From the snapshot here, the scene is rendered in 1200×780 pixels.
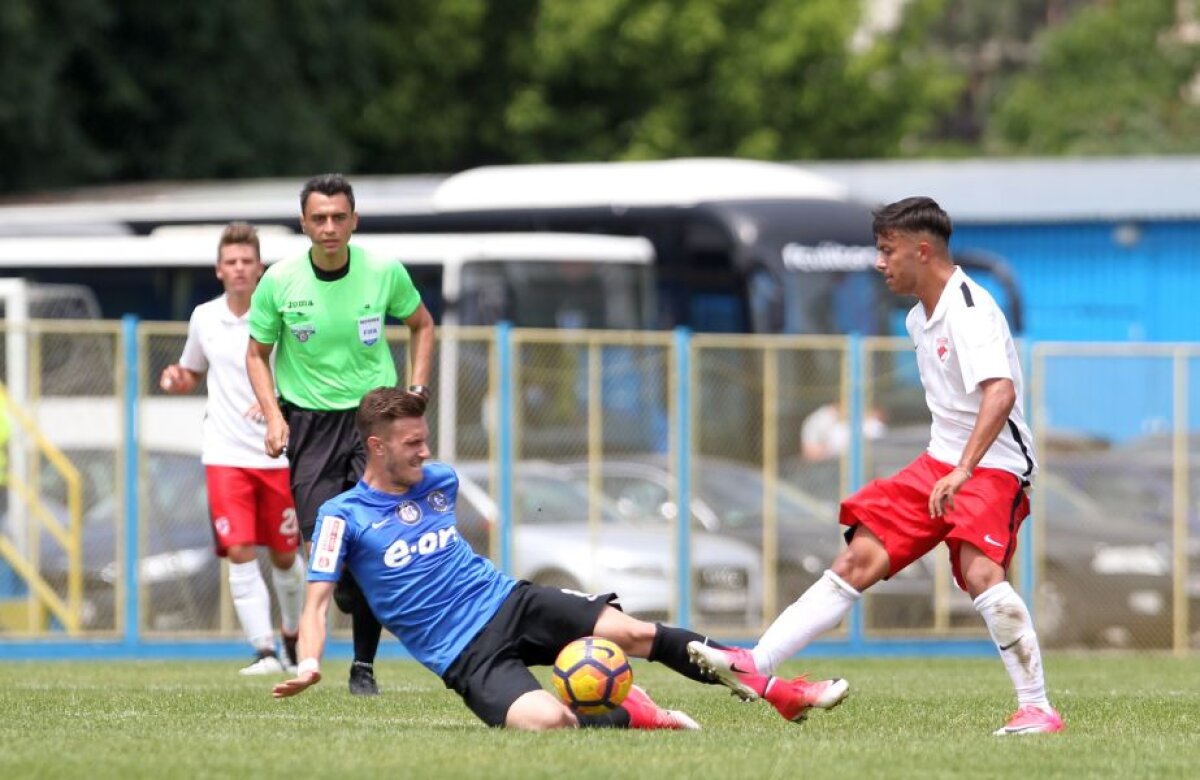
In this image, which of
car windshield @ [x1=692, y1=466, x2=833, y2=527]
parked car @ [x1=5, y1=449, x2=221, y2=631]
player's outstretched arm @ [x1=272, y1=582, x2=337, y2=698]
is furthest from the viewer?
car windshield @ [x1=692, y1=466, x2=833, y2=527]

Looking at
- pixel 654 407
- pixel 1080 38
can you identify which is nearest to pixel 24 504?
pixel 654 407

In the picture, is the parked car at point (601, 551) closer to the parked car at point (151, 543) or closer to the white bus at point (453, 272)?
the parked car at point (151, 543)

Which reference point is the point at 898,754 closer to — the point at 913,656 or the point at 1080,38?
the point at 913,656

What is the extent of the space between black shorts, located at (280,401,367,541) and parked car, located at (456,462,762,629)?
7642 mm

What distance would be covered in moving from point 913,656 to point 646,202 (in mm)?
6992

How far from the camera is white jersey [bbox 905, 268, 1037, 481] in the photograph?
27.7 feet

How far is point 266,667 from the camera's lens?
12.4 metres

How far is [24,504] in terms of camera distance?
18078mm

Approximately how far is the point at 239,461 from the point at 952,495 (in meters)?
4.93

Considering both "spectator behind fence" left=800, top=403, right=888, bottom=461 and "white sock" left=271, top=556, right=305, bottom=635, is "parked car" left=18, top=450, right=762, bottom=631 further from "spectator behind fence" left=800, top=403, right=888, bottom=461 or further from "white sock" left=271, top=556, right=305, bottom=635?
"white sock" left=271, top=556, right=305, bottom=635

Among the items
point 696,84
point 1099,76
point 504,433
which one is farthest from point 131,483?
point 1099,76

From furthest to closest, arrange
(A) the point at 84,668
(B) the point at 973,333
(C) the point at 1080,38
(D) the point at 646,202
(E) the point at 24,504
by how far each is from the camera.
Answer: (C) the point at 1080,38 → (D) the point at 646,202 → (E) the point at 24,504 → (A) the point at 84,668 → (B) the point at 973,333

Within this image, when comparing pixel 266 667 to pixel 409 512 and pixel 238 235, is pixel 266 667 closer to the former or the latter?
pixel 238 235

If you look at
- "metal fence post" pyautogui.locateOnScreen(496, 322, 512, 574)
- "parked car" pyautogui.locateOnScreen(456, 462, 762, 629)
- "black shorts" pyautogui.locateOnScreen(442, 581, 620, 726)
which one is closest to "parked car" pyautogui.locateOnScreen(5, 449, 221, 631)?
"parked car" pyautogui.locateOnScreen(456, 462, 762, 629)
